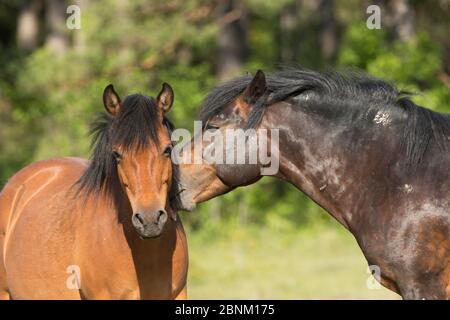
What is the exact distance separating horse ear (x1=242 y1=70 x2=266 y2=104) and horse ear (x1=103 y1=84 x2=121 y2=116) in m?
0.87

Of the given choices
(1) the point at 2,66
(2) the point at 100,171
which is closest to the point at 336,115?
(2) the point at 100,171

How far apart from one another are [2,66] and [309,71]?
712 inches

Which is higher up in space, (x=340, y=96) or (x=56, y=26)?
(x=340, y=96)

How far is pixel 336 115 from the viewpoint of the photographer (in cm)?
614

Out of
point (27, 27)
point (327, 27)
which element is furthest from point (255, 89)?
point (27, 27)

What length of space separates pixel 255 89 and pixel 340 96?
1.90ft

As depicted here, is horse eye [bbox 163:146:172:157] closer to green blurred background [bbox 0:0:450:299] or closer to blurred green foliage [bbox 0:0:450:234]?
green blurred background [bbox 0:0:450:299]

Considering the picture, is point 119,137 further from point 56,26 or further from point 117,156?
point 56,26

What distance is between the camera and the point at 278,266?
1550cm

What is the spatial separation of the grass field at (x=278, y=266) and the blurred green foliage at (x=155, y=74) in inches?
22.2

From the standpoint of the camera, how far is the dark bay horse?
5742 mm

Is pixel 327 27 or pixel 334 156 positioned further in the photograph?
pixel 327 27
